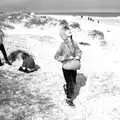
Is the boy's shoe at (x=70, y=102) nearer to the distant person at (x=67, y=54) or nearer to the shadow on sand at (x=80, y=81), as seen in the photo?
the distant person at (x=67, y=54)

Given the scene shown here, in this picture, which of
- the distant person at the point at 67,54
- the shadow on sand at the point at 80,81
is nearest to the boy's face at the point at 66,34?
the distant person at the point at 67,54

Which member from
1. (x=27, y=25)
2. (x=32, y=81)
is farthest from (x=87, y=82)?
(x=27, y=25)

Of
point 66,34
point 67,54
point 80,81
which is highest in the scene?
point 66,34

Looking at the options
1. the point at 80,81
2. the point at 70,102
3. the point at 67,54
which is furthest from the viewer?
the point at 80,81

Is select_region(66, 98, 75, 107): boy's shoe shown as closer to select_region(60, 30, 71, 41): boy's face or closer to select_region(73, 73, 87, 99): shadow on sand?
select_region(73, 73, 87, 99): shadow on sand

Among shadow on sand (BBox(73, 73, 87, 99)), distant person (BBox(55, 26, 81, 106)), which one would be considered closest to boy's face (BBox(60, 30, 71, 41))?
distant person (BBox(55, 26, 81, 106))

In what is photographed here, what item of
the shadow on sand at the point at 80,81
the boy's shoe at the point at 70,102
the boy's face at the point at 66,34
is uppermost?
the boy's face at the point at 66,34

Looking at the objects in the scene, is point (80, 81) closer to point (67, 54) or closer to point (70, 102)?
point (70, 102)

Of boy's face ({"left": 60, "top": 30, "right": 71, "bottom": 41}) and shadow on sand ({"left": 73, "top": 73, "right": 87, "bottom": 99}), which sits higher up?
boy's face ({"left": 60, "top": 30, "right": 71, "bottom": 41})

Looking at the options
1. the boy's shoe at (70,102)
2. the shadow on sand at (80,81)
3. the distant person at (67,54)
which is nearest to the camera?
the distant person at (67,54)

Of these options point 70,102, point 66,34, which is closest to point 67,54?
point 66,34

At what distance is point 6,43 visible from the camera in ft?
50.4

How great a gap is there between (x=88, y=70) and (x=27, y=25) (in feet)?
70.8

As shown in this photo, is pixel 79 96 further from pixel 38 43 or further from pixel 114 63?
pixel 38 43
